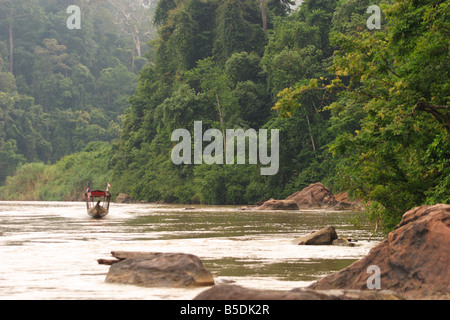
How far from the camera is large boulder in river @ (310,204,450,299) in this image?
8.77 metres

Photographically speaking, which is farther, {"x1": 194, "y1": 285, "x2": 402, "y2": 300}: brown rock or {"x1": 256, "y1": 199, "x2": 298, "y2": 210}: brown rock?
{"x1": 256, "y1": 199, "x2": 298, "y2": 210}: brown rock

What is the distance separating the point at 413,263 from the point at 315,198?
31.5 m

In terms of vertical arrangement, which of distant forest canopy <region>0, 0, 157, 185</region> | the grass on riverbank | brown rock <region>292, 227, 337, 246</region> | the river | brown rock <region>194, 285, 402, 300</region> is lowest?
the river

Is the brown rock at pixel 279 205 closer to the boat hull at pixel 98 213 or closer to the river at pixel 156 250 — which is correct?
the boat hull at pixel 98 213

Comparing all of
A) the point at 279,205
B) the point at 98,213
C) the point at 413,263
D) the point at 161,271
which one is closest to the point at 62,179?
the point at 279,205

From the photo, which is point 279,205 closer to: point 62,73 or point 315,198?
point 315,198

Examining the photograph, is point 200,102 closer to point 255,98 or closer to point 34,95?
point 255,98

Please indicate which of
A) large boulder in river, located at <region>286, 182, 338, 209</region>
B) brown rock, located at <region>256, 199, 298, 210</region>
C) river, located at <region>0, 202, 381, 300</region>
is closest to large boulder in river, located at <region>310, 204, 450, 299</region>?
river, located at <region>0, 202, 381, 300</region>
